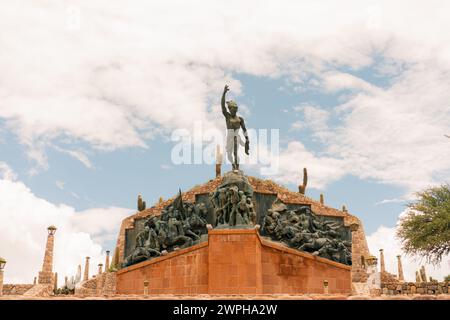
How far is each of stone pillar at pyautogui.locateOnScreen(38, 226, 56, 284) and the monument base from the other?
673 inches

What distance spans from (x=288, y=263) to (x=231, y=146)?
4.81 metres

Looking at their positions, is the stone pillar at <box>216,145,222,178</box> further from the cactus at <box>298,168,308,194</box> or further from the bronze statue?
the bronze statue

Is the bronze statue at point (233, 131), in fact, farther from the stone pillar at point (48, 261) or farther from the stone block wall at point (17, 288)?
the stone block wall at point (17, 288)

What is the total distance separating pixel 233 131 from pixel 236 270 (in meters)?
5.48

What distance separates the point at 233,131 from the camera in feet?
→ 61.9

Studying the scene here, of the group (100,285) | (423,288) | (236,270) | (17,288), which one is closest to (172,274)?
(236,270)

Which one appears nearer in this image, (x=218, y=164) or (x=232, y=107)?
(x=232, y=107)

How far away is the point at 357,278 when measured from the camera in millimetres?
40750

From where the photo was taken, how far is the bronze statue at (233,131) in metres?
18.8

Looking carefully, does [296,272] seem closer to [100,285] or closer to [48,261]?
[48,261]

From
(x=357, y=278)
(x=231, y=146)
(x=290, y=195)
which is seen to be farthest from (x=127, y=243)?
(x=290, y=195)

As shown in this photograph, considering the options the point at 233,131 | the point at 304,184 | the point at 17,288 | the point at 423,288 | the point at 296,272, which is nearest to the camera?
the point at 296,272

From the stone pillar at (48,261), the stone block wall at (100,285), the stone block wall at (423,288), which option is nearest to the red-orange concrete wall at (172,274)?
the stone block wall at (423,288)
